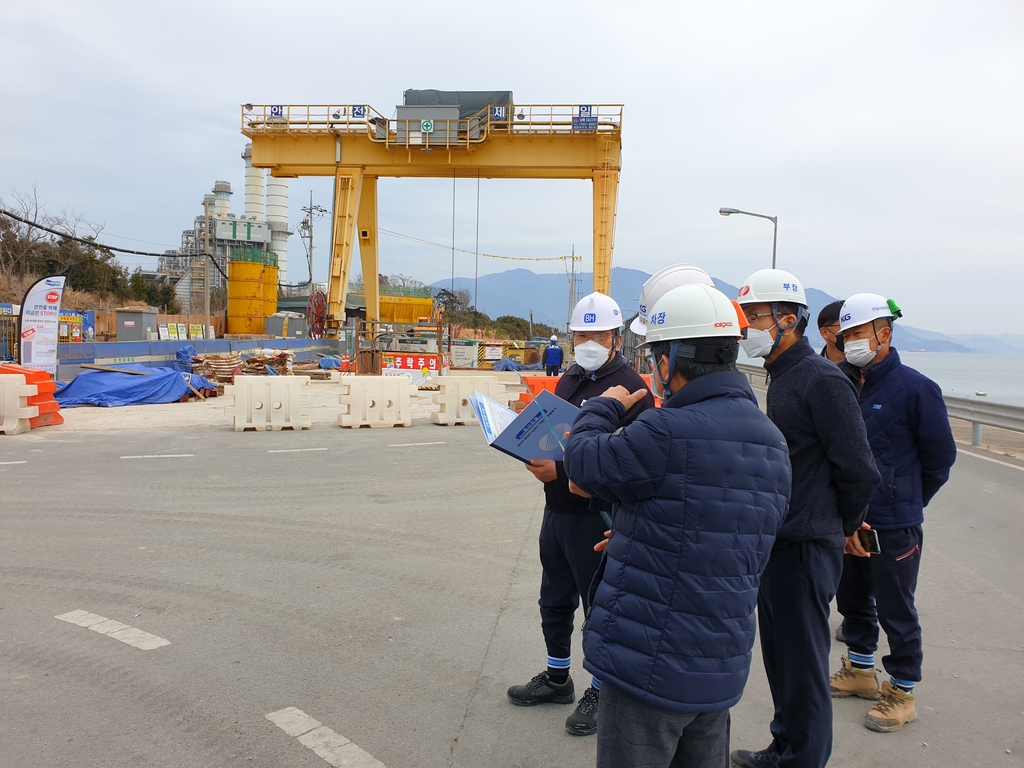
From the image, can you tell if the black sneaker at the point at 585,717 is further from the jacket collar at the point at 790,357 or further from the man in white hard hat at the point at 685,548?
the jacket collar at the point at 790,357

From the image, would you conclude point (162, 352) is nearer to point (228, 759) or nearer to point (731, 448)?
point (228, 759)

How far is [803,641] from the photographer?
307cm

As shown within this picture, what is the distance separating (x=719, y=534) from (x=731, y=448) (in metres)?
0.27

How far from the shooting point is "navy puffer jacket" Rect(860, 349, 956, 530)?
3773 mm

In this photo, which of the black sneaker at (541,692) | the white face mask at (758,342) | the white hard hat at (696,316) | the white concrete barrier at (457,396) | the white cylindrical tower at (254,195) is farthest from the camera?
the white cylindrical tower at (254,195)

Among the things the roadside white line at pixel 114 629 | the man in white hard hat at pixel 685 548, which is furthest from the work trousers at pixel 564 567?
Result: the roadside white line at pixel 114 629

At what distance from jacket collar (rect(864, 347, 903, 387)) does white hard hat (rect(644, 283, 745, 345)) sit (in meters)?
1.95

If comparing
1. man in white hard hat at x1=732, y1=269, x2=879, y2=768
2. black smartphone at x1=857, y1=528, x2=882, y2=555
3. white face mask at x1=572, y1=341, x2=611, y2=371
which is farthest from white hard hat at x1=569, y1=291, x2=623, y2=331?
black smartphone at x1=857, y1=528, x2=882, y2=555

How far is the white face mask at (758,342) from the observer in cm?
335

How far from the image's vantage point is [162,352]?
2441cm

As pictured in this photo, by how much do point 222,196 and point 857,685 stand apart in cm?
8453

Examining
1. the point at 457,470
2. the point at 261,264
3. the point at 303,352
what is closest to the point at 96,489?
the point at 457,470

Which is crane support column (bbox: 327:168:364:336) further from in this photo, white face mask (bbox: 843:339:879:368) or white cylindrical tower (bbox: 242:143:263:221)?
white cylindrical tower (bbox: 242:143:263:221)

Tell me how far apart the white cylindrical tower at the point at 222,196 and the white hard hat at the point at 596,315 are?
268 ft
